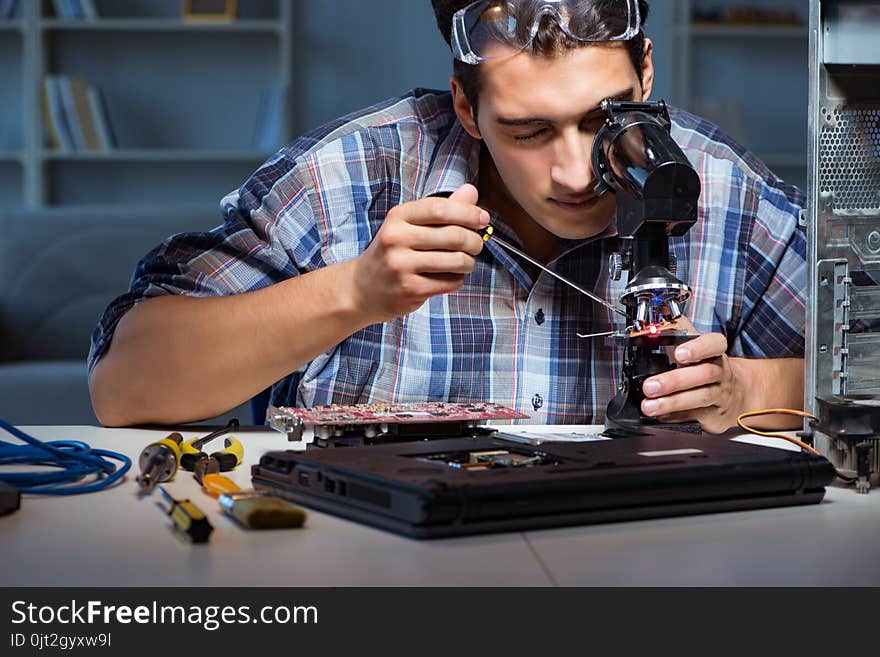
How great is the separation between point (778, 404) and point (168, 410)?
2.66 feet

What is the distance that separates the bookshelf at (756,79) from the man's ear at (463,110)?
3370mm

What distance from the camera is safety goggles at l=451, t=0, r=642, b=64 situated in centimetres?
139

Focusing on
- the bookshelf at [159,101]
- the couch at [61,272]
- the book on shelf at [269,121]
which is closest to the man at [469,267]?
the couch at [61,272]

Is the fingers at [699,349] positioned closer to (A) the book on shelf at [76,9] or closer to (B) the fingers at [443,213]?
(B) the fingers at [443,213]

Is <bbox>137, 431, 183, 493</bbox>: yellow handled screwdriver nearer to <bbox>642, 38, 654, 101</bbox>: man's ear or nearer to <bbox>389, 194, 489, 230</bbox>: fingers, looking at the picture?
<bbox>389, 194, 489, 230</bbox>: fingers

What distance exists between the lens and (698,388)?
126 cm

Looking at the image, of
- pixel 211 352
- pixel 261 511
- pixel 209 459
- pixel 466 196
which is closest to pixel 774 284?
pixel 466 196

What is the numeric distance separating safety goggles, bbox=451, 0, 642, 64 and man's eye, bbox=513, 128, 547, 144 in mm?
112

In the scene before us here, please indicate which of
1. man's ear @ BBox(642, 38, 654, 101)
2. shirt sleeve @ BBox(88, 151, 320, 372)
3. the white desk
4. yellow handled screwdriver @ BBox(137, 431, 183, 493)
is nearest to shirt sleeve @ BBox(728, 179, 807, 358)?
man's ear @ BBox(642, 38, 654, 101)

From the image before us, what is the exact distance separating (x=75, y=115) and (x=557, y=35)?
3.58m

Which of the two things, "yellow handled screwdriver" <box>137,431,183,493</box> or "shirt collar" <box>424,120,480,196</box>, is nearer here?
"yellow handled screwdriver" <box>137,431,183,493</box>

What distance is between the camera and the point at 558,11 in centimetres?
139
